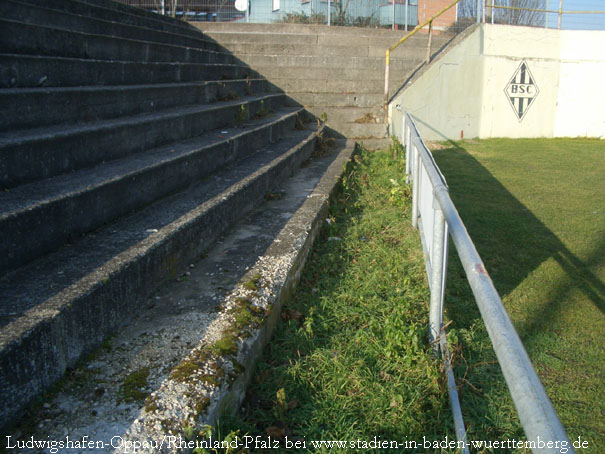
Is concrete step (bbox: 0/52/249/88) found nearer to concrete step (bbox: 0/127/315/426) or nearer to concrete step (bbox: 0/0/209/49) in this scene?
concrete step (bbox: 0/0/209/49)

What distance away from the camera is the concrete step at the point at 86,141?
2.88 meters

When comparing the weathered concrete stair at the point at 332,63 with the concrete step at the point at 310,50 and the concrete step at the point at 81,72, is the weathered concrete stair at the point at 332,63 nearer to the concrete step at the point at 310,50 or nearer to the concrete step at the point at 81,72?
the concrete step at the point at 310,50

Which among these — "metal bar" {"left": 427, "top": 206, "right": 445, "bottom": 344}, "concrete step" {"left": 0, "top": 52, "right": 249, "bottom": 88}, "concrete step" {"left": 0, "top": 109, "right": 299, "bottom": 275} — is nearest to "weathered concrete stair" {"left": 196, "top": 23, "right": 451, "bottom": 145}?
"concrete step" {"left": 0, "top": 52, "right": 249, "bottom": 88}

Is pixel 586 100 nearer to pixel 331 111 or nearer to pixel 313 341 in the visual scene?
pixel 331 111

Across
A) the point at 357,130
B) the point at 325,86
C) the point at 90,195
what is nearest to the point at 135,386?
the point at 90,195

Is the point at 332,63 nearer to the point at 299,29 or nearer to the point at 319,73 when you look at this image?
the point at 319,73

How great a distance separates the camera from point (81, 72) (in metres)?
4.29

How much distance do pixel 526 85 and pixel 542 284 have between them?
10.3m

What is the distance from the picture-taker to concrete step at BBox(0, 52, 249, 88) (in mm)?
3623

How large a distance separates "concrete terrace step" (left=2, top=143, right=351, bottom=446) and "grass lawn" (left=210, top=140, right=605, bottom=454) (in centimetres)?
20

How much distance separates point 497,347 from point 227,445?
110 centimetres

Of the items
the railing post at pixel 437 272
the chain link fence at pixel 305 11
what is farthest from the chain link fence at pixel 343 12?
the railing post at pixel 437 272

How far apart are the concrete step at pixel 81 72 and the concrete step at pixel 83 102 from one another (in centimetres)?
17

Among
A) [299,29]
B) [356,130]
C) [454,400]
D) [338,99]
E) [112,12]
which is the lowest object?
[454,400]
